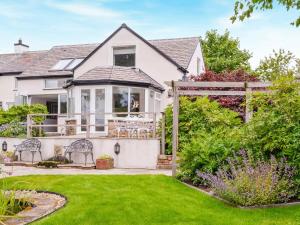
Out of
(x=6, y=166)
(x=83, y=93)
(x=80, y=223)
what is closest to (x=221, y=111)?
(x=83, y=93)

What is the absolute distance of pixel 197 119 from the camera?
15.8m

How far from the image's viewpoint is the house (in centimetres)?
2025

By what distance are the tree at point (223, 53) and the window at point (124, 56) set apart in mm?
16466

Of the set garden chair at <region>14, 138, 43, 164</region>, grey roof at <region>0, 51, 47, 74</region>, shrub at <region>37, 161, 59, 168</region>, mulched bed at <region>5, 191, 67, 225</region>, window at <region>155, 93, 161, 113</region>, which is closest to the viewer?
mulched bed at <region>5, 191, 67, 225</region>

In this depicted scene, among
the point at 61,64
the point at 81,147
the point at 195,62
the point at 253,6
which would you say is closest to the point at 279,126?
the point at 253,6

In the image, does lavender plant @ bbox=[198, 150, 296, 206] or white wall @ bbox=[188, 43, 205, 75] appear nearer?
lavender plant @ bbox=[198, 150, 296, 206]

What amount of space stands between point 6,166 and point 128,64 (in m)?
11.6

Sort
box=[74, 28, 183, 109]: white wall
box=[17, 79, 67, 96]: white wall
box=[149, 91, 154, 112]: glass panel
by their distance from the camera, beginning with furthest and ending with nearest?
box=[17, 79, 67, 96]: white wall < box=[74, 28, 183, 109]: white wall < box=[149, 91, 154, 112]: glass panel

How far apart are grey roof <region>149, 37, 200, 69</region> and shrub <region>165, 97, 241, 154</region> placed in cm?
851

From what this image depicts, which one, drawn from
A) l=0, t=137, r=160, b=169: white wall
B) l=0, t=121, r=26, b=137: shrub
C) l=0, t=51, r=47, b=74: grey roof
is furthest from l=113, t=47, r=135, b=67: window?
l=0, t=51, r=47, b=74: grey roof

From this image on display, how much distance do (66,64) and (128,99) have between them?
10.9 m

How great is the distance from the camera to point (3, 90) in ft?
109

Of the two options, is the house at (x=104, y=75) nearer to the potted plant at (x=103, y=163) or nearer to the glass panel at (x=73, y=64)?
the glass panel at (x=73, y=64)

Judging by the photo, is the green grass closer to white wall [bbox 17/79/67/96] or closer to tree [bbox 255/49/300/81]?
white wall [bbox 17/79/67/96]
